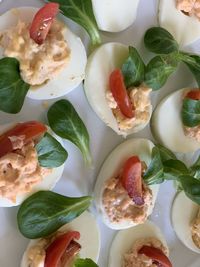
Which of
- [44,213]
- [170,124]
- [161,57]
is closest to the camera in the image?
[44,213]

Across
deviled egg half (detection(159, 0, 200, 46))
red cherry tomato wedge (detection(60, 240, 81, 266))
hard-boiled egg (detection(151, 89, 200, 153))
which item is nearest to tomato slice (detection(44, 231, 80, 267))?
red cherry tomato wedge (detection(60, 240, 81, 266))

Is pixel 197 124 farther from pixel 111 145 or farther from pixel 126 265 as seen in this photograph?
pixel 126 265

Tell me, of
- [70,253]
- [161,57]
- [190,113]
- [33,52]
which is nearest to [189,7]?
[161,57]

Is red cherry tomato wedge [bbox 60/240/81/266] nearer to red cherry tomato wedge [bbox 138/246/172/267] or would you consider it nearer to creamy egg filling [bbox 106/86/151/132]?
red cherry tomato wedge [bbox 138/246/172/267]

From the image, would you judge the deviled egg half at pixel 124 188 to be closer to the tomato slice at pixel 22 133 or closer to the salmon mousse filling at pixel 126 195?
the salmon mousse filling at pixel 126 195

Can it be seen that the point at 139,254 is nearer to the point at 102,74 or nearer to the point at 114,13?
the point at 102,74

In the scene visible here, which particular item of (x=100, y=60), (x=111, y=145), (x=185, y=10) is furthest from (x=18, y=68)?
(x=185, y=10)
